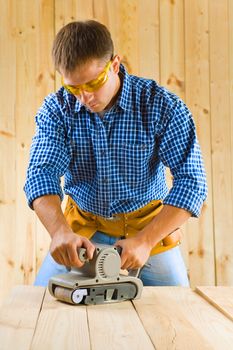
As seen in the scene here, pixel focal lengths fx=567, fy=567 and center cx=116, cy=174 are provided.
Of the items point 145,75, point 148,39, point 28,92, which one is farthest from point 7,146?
point 148,39

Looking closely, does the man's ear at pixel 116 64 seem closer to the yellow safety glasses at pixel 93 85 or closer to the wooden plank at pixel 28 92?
the yellow safety glasses at pixel 93 85

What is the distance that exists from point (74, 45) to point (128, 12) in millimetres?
1712

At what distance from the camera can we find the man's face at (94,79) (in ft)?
6.74

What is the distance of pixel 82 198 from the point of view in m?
2.43

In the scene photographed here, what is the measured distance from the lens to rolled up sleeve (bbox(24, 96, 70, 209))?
216cm

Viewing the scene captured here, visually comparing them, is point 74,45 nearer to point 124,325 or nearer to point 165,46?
point 124,325

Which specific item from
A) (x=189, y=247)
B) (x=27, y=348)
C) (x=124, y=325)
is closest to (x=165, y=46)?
(x=189, y=247)

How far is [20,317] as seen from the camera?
1.55 metres

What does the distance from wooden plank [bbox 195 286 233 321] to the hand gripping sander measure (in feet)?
0.76

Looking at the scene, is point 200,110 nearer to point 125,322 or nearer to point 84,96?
point 84,96

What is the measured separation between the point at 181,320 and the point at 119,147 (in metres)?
0.96

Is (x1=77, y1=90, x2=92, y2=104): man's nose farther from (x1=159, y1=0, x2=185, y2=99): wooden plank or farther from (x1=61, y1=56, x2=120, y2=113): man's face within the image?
(x1=159, y1=0, x2=185, y2=99): wooden plank

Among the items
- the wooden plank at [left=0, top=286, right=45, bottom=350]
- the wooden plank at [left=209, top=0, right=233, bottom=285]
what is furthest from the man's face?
the wooden plank at [left=209, top=0, right=233, bottom=285]

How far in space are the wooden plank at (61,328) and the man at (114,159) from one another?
46cm
